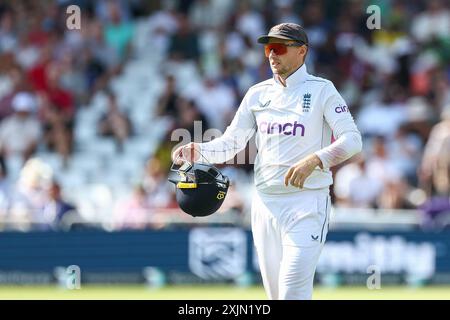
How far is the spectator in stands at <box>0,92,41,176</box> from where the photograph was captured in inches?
697

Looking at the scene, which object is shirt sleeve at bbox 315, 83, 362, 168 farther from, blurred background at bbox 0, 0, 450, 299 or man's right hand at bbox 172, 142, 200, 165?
blurred background at bbox 0, 0, 450, 299

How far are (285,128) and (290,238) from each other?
77cm

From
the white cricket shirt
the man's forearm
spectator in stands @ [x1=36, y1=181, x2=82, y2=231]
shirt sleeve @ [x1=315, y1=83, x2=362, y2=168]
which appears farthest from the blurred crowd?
the man's forearm

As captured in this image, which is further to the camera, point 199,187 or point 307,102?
point 199,187

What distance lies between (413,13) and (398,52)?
120cm

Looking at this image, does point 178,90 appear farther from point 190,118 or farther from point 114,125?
point 190,118

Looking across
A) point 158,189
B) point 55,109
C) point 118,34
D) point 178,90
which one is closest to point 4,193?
point 158,189

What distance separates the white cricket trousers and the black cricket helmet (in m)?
0.34

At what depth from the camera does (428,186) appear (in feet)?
54.6

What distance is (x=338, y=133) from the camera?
27.8 ft

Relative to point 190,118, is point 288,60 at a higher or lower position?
higher

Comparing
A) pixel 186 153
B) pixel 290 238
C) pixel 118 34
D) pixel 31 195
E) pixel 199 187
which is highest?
pixel 118 34
